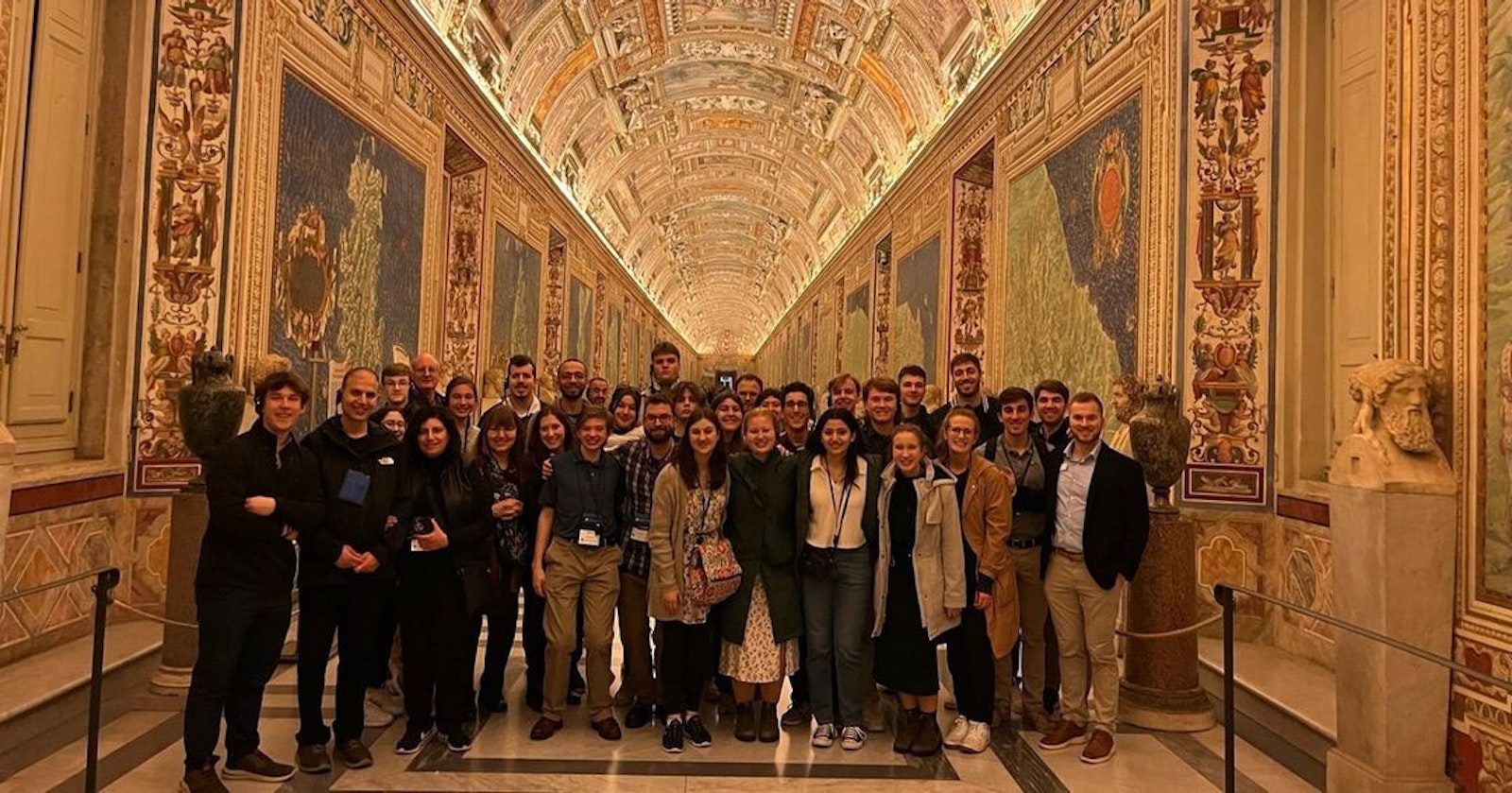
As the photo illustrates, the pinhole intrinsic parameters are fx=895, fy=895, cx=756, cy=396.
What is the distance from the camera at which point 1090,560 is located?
4.97 m

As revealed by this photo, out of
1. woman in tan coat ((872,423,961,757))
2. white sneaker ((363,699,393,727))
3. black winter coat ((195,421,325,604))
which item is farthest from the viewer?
white sneaker ((363,699,393,727))

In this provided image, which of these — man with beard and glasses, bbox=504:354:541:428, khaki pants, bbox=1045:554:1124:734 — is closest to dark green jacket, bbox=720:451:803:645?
khaki pants, bbox=1045:554:1124:734

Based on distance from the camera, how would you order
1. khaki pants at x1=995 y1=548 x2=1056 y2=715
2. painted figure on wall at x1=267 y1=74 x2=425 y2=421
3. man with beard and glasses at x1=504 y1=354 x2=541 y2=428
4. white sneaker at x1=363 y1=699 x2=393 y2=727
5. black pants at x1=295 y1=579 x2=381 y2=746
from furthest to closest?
painted figure on wall at x1=267 y1=74 x2=425 y2=421 → man with beard and glasses at x1=504 y1=354 x2=541 y2=428 → khaki pants at x1=995 y1=548 x2=1056 y2=715 → white sneaker at x1=363 y1=699 x2=393 y2=727 → black pants at x1=295 y1=579 x2=381 y2=746

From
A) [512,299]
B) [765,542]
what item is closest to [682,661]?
[765,542]

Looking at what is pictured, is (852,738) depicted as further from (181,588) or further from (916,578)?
(181,588)

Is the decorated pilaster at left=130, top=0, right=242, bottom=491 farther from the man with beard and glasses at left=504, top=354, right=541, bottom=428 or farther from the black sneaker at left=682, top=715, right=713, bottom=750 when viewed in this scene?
the black sneaker at left=682, top=715, right=713, bottom=750

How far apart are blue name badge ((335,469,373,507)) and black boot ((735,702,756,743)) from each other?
2427mm

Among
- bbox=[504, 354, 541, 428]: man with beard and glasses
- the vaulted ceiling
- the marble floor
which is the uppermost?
the vaulted ceiling

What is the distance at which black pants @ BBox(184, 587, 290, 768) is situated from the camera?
4.12m

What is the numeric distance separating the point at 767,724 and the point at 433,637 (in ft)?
6.41

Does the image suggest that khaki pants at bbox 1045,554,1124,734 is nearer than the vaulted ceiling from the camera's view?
Yes

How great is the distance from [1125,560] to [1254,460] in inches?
116

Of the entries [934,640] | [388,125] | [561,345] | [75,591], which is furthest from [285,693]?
[561,345]

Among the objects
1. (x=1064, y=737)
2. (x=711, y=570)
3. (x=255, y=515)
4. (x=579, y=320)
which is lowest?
(x=1064, y=737)
